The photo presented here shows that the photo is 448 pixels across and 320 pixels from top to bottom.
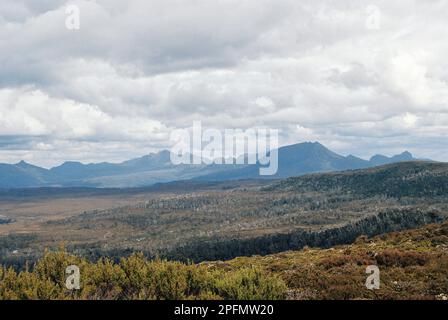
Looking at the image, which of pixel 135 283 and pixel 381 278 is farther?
pixel 381 278

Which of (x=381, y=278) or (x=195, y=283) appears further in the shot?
(x=381, y=278)

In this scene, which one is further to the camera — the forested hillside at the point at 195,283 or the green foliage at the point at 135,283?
the forested hillside at the point at 195,283

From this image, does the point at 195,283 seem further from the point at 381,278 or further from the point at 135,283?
the point at 381,278

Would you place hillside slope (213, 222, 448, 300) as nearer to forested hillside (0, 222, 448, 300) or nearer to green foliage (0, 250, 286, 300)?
forested hillside (0, 222, 448, 300)

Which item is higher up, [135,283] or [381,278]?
[135,283]

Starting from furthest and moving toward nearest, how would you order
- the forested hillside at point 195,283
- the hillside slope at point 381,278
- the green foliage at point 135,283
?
the hillside slope at point 381,278 < the forested hillside at point 195,283 < the green foliage at point 135,283

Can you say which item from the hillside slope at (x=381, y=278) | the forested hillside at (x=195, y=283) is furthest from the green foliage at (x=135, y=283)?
the hillside slope at (x=381, y=278)

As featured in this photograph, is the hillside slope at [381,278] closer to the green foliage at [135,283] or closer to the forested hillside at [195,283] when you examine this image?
the forested hillside at [195,283]

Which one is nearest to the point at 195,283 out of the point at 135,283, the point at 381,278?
the point at 135,283

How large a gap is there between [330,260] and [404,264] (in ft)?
16.1

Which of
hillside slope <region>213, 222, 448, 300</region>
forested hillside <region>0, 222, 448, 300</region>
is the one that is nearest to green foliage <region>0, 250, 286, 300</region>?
forested hillside <region>0, 222, 448, 300</region>

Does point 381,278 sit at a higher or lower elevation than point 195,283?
lower

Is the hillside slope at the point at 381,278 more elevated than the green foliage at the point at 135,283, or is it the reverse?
the green foliage at the point at 135,283
